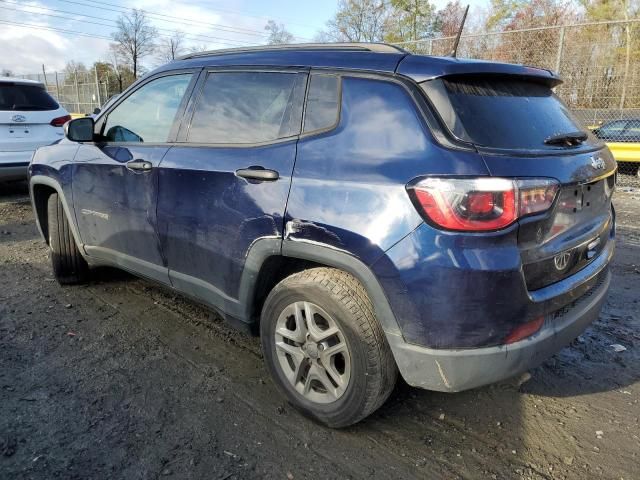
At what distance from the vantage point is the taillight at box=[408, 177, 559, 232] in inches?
78.3

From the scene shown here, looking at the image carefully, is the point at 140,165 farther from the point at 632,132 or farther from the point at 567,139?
the point at 632,132

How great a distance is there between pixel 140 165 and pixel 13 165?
5419mm

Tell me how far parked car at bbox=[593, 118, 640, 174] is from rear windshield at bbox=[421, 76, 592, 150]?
27.0 ft

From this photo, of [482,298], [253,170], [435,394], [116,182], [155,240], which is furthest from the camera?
[116,182]

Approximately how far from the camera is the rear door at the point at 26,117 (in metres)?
7.36

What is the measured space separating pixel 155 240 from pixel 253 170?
104 cm

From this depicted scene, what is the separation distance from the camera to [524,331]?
2137 mm

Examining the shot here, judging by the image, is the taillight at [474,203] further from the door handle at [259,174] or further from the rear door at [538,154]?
the door handle at [259,174]

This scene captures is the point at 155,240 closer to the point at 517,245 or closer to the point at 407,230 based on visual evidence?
the point at 407,230

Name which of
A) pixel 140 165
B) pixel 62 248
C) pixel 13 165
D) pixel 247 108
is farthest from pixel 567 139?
pixel 13 165

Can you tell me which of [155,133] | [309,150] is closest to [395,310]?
[309,150]

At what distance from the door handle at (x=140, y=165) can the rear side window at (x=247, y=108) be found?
1.09 feet

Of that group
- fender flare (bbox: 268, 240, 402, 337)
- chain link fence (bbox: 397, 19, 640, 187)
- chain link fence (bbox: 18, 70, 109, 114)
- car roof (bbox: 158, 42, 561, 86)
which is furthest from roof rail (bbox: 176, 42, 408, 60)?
chain link fence (bbox: 18, 70, 109, 114)

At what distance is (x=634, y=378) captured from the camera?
10.0 ft
